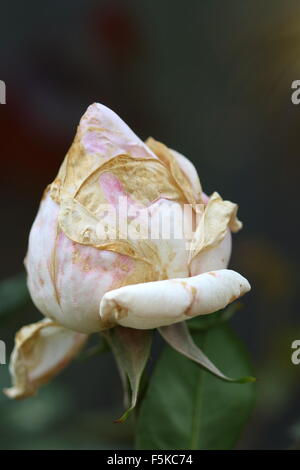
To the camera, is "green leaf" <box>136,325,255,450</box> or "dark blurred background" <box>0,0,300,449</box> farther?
"dark blurred background" <box>0,0,300,449</box>

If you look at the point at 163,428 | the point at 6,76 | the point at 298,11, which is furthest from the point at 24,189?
the point at 163,428

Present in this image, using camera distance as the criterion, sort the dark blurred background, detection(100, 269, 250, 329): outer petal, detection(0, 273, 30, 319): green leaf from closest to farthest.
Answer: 1. detection(100, 269, 250, 329): outer petal
2. detection(0, 273, 30, 319): green leaf
3. the dark blurred background

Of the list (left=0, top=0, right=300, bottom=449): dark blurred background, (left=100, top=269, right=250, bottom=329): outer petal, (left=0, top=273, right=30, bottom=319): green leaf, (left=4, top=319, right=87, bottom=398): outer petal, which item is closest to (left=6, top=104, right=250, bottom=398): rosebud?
(left=100, top=269, right=250, bottom=329): outer petal

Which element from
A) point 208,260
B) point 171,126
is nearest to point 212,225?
point 208,260

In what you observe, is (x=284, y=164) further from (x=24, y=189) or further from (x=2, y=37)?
(x=2, y=37)

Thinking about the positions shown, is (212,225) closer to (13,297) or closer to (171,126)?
(13,297)

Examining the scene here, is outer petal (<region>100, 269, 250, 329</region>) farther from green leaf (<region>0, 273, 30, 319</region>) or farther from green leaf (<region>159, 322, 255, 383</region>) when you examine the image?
green leaf (<region>0, 273, 30, 319</region>)

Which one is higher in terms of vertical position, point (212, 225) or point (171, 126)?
point (212, 225)
